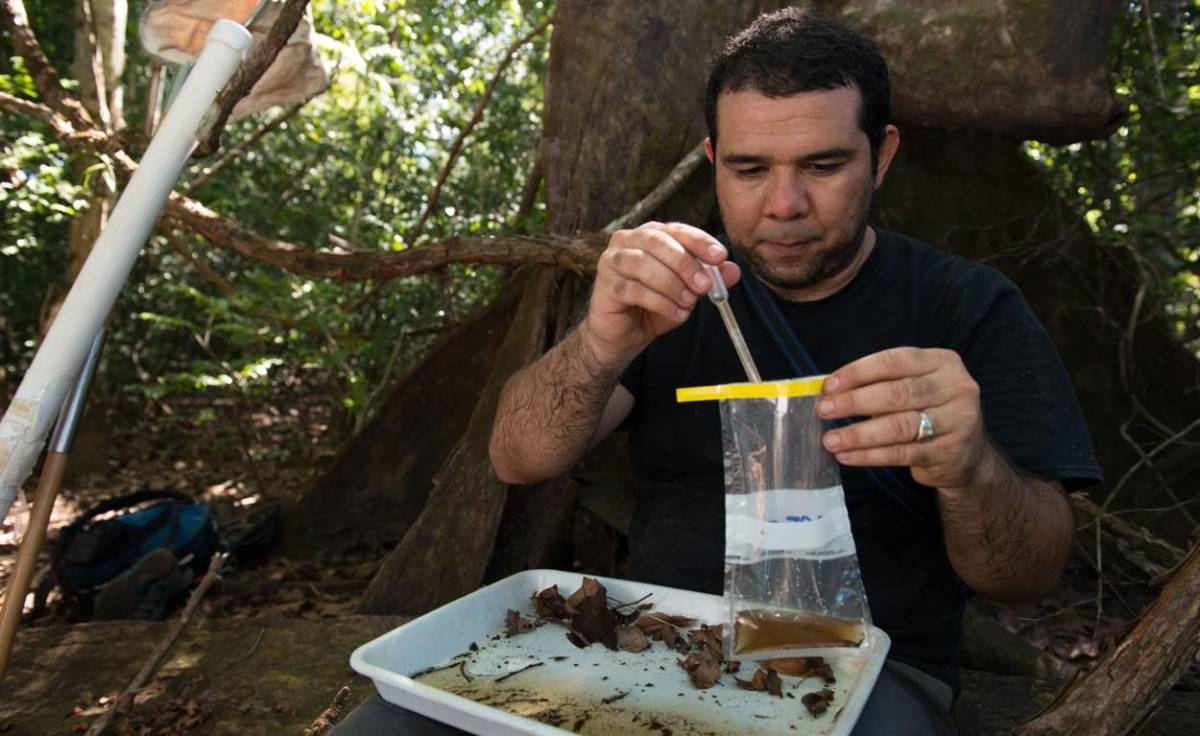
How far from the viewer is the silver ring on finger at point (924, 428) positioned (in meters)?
1.42

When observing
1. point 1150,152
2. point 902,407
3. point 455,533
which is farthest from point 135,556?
point 1150,152

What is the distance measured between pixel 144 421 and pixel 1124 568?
660cm

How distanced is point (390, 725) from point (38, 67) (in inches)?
115

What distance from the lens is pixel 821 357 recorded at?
206 cm

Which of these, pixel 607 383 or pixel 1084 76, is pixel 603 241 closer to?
pixel 607 383

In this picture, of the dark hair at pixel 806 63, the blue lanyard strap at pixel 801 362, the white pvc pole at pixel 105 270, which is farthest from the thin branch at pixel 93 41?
the blue lanyard strap at pixel 801 362

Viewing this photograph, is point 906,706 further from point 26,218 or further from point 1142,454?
point 26,218

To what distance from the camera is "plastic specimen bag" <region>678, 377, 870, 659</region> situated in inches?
60.2

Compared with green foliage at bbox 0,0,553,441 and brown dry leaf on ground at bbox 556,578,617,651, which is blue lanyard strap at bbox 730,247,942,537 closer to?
brown dry leaf on ground at bbox 556,578,617,651

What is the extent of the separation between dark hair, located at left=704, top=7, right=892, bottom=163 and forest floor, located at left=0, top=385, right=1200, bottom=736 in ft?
4.04

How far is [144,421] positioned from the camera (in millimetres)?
6891

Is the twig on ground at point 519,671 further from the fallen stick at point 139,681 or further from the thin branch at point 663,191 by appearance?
the thin branch at point 663,191

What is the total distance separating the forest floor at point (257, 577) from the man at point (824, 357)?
1.02 ft

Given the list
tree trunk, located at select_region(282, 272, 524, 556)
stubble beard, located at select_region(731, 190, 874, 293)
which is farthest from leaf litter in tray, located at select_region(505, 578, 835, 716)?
tree trunk, located at select_region(282, 272, 524, 556)
